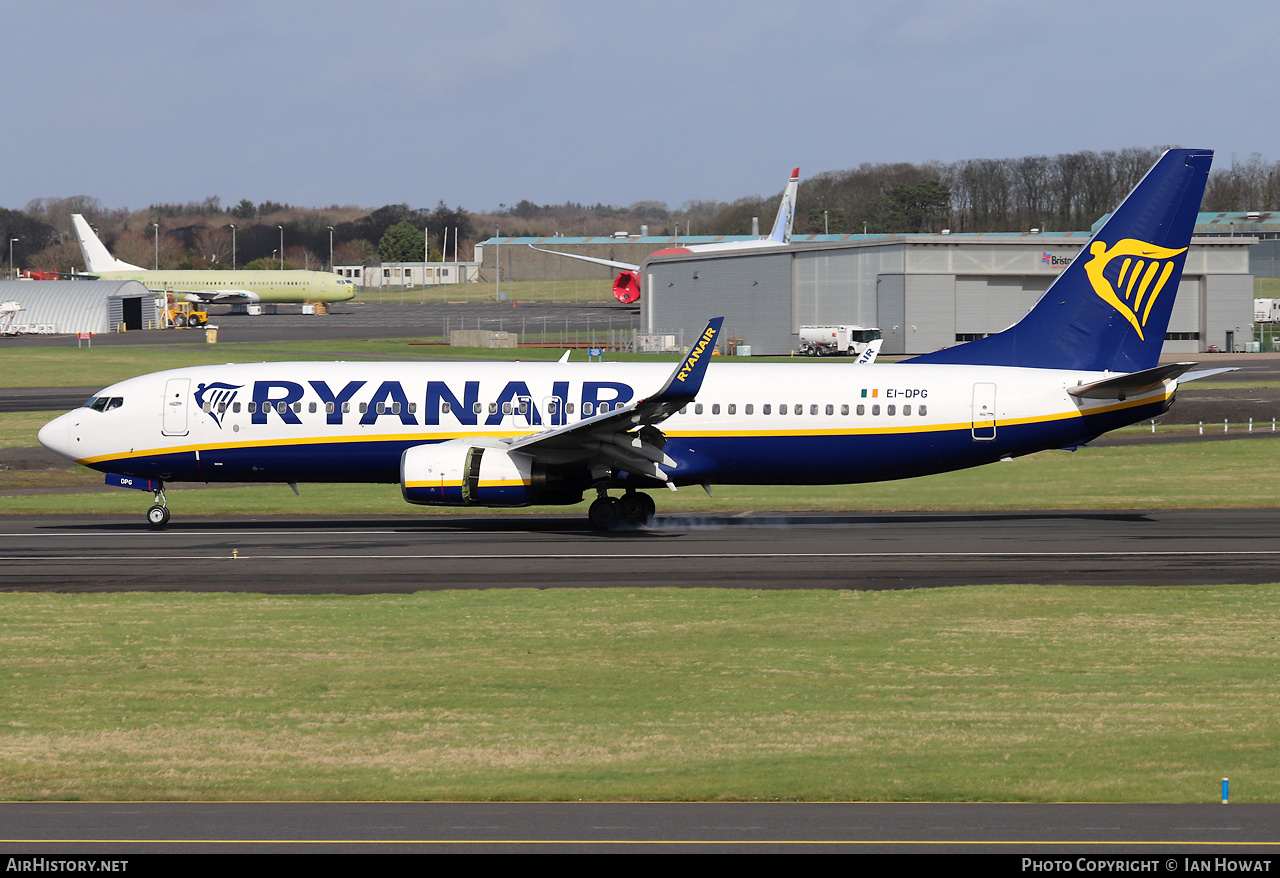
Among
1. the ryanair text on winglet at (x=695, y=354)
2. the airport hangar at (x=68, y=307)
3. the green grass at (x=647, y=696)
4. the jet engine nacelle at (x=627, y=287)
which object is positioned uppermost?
the jet engine nacelle at (x=627, y=287)

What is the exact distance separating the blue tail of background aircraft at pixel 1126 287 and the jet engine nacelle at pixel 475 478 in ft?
37.4

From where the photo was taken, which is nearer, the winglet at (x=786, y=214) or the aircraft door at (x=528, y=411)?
the aircraft door at (x=528, y=411)

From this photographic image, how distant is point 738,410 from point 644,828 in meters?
22.2

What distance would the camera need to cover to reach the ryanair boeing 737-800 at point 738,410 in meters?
33.2

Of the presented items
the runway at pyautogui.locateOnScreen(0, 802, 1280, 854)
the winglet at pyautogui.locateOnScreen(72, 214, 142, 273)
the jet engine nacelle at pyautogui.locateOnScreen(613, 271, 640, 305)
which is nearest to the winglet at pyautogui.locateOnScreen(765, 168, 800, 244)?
the jet engine nacelle at pyautogui.locateOnScreen(613, 271, 640, 305)

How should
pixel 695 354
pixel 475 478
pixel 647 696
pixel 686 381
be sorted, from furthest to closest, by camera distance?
pixel 475 478 → pixel 686 381 → pixel 695 354 → pixel 647 696

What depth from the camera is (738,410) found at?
33.2 m

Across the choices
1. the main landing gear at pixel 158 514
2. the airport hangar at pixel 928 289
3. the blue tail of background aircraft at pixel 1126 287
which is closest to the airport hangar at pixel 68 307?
the airport hangar at pixel 928 289

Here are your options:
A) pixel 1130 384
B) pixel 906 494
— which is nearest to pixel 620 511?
pixel 906 494

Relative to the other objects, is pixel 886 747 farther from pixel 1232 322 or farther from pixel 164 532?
pixel 1232 322

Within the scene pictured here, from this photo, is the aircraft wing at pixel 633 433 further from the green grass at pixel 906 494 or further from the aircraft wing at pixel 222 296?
the aircraft wing at pixel 222 296

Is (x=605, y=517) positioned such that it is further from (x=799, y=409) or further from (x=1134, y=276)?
(x=1134, y=276)

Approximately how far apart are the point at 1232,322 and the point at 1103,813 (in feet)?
340
